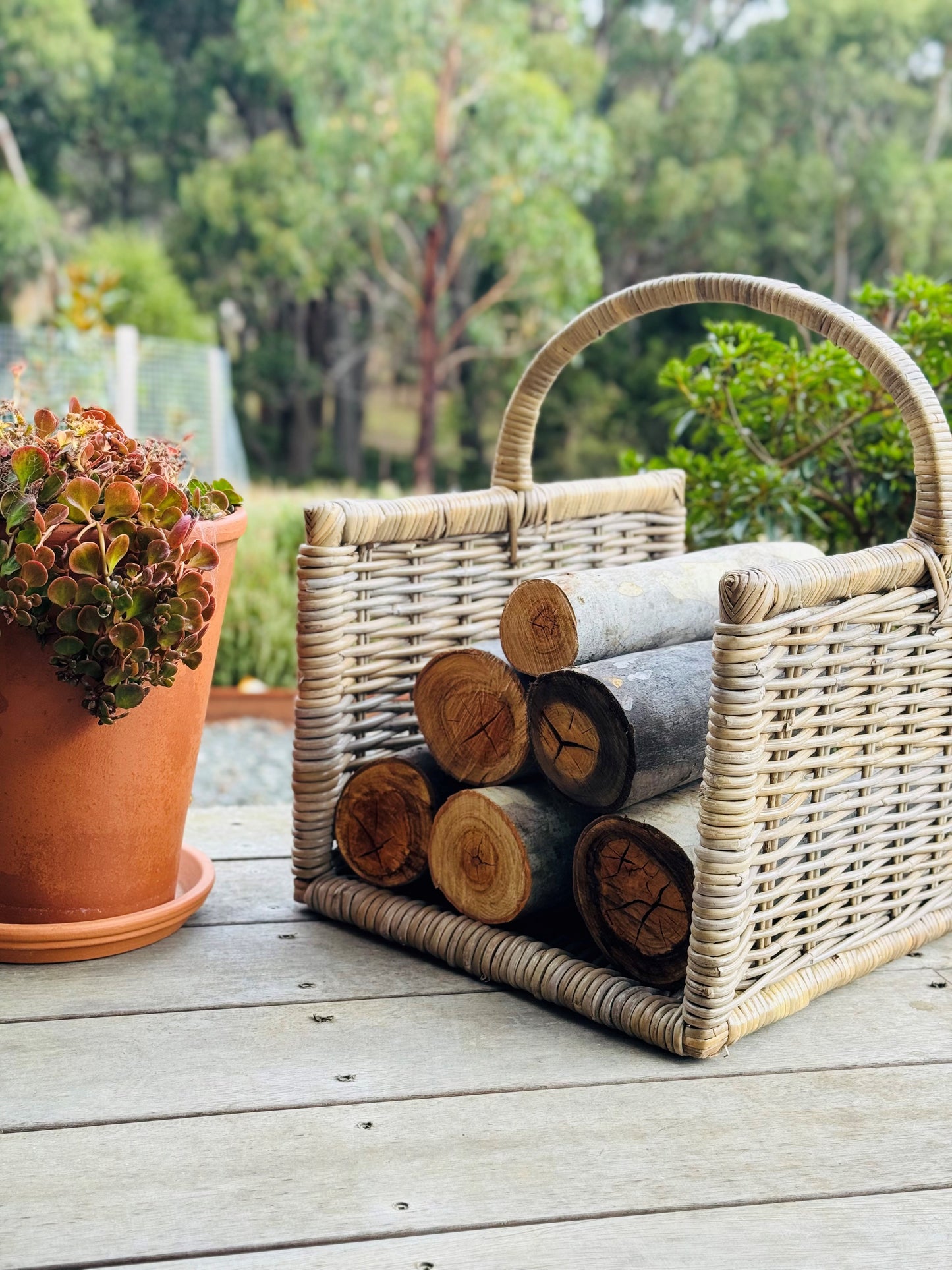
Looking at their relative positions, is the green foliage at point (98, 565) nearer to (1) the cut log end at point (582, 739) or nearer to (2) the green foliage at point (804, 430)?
(1) the cut log end at point (582, 739)

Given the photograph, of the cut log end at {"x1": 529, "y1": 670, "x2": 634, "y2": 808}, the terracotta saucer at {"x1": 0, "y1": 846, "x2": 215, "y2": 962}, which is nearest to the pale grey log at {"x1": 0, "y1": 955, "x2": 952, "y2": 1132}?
the terracotta saucer at {"x1": 0, "y1": 846, "x2": 215, "y2": 962}

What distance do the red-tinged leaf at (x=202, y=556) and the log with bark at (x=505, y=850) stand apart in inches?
13.9

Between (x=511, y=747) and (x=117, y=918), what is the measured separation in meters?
0.44

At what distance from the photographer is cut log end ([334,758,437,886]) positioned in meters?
1.35

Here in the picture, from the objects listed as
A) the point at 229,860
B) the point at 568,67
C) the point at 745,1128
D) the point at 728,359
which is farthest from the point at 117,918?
the point at 568,67

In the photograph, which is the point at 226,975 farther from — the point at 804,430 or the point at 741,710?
the point at 804,430

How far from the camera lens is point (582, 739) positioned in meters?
1.21

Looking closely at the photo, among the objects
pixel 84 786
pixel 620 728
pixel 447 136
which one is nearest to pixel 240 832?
pixel 84 786

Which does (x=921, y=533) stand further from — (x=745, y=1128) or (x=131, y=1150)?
(x=131, y=1150)

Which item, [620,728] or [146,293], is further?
[146,293]

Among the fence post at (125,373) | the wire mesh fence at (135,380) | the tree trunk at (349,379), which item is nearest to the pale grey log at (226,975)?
the wire mesh fence at (135,380)

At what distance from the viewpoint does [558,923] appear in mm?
1341

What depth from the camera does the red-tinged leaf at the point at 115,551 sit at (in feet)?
3.63

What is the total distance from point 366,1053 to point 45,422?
0.67m
